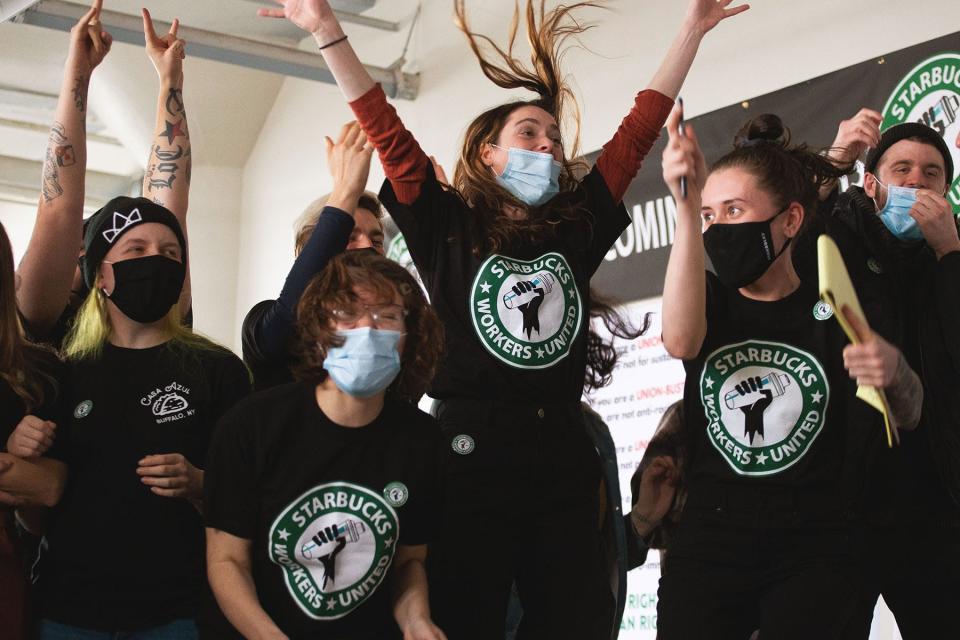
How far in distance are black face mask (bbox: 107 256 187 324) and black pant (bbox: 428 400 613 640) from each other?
698 mm

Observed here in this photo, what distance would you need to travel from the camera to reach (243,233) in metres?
9.43

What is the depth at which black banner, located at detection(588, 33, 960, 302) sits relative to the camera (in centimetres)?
472

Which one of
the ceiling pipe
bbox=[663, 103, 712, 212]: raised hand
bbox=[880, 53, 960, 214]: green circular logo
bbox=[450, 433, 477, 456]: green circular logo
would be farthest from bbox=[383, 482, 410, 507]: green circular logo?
the ceiling pipe

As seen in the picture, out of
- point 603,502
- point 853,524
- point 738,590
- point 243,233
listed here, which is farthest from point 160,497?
point 243,233

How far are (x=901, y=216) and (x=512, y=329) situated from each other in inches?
40.7

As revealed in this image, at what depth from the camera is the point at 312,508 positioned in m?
2.45

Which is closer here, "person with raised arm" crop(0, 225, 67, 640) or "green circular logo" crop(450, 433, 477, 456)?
"person with raised arm" crop(0, 225, 67, 640)

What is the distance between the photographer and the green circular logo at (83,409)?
8.89 ft

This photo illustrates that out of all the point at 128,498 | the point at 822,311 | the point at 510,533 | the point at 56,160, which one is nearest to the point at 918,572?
the point at 822,311

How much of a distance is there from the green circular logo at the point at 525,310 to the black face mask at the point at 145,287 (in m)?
0.68

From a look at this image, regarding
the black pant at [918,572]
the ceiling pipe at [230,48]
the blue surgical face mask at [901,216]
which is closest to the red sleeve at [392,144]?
the blue surgical face mask at [901,216]

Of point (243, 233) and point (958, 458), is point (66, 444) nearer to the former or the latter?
point (958, 458)

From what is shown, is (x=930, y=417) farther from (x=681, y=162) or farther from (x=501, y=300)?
(x=501, y=300)

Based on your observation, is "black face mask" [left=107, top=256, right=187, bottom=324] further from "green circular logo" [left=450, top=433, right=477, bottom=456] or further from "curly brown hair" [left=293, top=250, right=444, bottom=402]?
"green circular logo" [left=450, top=433, right=477, bottom=456]
